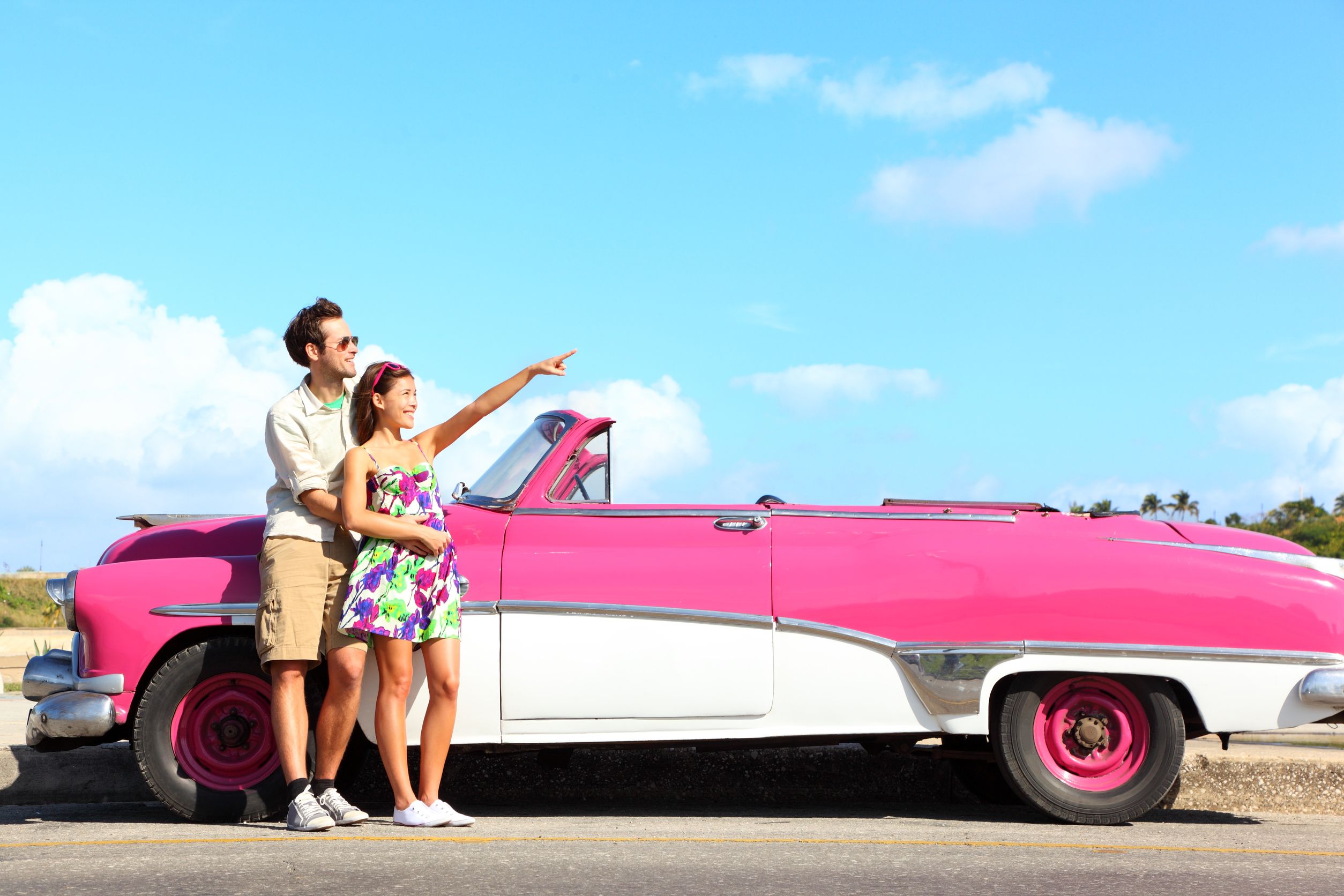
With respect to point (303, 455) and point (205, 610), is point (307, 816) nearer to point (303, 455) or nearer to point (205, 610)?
point (205, 610)

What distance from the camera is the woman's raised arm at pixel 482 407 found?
18.0 feet

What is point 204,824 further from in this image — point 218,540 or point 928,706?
point 928,706

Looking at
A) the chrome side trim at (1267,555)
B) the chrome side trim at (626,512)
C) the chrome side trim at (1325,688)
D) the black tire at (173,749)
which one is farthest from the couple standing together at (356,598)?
the chrome side trim at (1325,688)

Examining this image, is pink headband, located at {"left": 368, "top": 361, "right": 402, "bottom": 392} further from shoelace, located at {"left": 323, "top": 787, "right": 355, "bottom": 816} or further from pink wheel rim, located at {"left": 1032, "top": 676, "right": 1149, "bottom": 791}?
pink wheel rim, located at {"left": 1032, "top": 676, "right": 1149, "bottom": 791}

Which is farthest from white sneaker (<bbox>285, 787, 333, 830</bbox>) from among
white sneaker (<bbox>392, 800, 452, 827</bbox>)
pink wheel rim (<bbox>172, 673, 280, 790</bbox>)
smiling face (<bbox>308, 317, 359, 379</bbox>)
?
smiling face (<bbox>308, 317, 359, 379</bbox>)

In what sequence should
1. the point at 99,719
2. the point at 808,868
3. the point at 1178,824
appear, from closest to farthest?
the point at 808,868
the point at 99,719
the point at 1178,824

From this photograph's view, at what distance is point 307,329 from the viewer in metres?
5.35

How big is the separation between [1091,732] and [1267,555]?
3.66 ft

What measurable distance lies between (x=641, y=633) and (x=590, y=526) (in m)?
0.54

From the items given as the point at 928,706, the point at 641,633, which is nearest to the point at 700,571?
the point at 641,633

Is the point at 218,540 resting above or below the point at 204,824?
above

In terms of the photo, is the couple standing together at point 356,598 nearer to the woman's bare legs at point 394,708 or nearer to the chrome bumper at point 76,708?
the woman's bare legs at point 394,708

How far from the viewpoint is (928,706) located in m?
5.30

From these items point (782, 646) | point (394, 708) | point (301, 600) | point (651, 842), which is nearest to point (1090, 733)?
point (782, 646)
